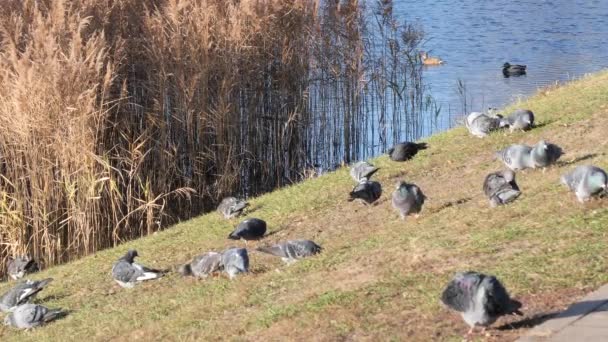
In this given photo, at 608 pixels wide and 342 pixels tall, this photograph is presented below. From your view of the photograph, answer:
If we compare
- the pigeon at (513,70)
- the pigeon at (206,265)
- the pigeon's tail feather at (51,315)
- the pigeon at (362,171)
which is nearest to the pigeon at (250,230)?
the pigeon at (206,265)

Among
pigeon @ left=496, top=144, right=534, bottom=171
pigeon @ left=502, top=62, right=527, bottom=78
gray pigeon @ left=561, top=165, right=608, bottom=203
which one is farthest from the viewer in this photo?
pigeon @ left=502, top=62, right=527, bottom=78

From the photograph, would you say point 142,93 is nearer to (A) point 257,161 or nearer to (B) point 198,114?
(B) point 198,114

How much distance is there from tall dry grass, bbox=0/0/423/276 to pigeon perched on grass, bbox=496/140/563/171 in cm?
423

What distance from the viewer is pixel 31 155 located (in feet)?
35.6

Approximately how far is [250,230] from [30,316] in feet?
6.92

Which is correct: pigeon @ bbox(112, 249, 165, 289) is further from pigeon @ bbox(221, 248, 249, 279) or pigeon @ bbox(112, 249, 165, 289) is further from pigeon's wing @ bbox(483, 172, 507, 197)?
pigeon's wing @ bbox(483, 172, 507, 197)

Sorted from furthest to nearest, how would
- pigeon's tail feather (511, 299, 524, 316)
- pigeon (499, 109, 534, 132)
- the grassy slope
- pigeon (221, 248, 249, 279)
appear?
1. pigeon (499, 109, 534, 132)
2. pigeon (221, 248, 249, 279)
3. the grassy slope
4. pigeon's tail feather (511, 299, 524, 316)

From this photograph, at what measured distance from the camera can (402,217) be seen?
8.67 meters

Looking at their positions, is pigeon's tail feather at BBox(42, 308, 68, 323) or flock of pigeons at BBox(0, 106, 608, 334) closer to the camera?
flock of pigeons at BBox(0, 106, 608, 334)

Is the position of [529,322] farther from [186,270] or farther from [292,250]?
[186,270]

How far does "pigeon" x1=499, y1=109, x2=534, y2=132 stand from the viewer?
11195 millimetres

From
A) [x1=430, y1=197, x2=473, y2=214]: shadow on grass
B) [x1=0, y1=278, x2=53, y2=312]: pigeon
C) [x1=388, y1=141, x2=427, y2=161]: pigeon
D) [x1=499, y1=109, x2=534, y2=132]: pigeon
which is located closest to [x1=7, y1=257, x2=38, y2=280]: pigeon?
[x1=0, y1=278, x2=53, y2=312]: pigeon

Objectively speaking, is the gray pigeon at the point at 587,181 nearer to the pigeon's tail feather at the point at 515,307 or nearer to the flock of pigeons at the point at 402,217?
the flock of pigeons at the point at 402,217

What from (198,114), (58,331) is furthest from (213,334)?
(198,114)
